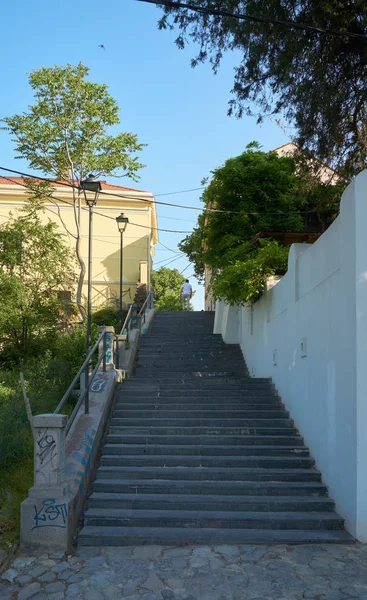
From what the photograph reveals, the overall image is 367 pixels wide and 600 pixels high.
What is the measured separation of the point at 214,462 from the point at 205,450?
0.34m

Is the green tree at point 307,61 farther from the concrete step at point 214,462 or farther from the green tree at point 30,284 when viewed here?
the green tree at point 30,284

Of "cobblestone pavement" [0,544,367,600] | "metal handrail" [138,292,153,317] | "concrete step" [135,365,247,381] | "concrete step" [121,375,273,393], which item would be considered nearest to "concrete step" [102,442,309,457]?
"cobblestone pavement" [0,544,367,600]

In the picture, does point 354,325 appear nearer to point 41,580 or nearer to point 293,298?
point 293,298

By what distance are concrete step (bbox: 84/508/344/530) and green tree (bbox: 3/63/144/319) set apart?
13.1 m

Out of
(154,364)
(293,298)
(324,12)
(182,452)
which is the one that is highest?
(324,12)

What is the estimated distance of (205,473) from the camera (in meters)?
6.91

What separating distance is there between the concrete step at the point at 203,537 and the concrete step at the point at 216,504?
479mm

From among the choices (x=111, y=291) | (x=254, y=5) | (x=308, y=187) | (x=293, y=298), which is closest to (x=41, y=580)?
(x=293, y=298)

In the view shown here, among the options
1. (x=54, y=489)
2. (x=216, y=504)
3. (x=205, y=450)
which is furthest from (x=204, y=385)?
(x=54, y=489)

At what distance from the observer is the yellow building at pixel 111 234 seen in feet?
79.5

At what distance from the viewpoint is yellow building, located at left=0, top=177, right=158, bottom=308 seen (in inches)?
953

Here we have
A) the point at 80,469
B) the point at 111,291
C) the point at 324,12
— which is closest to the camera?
the point at 80,469

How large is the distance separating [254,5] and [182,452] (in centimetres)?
641

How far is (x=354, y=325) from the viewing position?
5680mm
